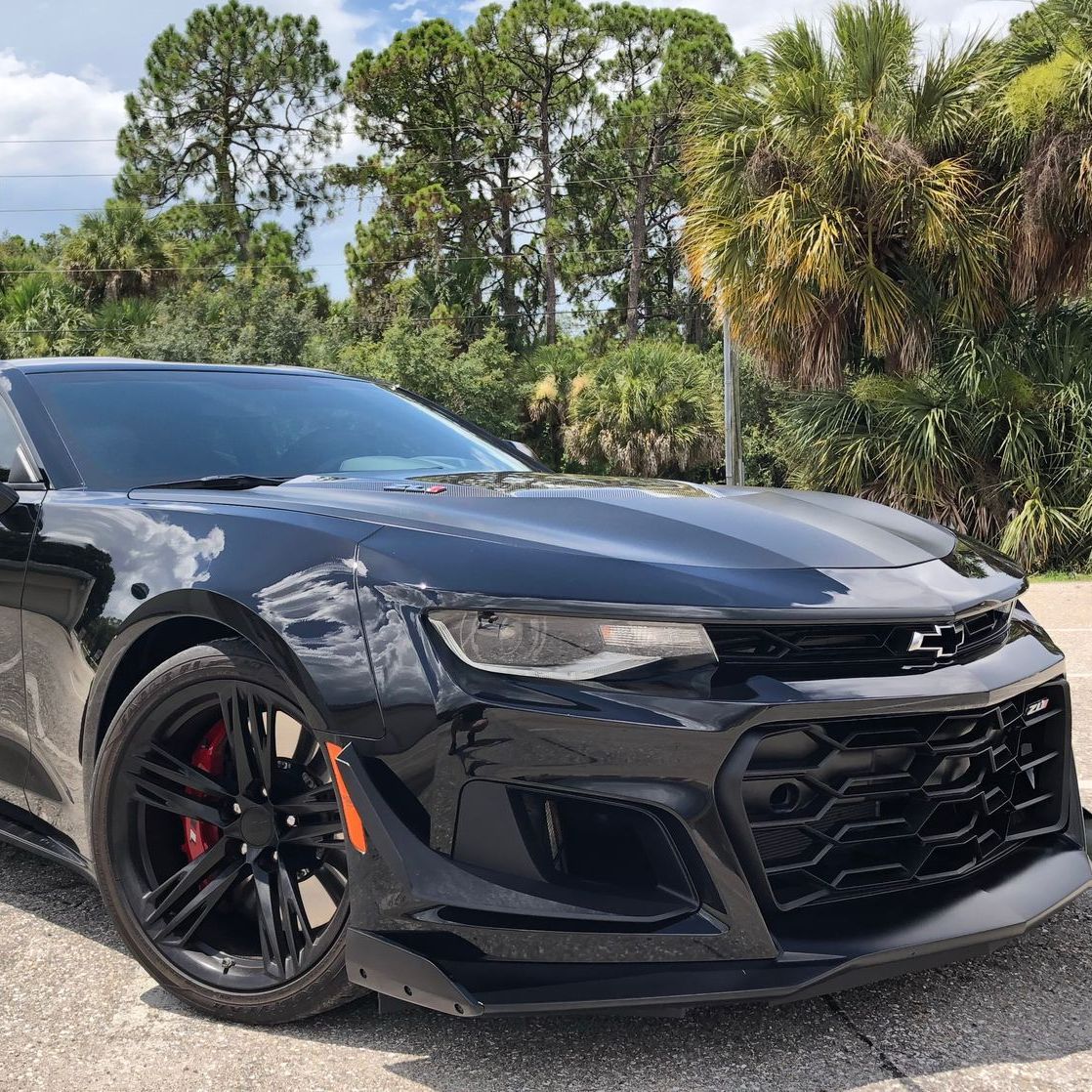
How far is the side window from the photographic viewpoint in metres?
2.93

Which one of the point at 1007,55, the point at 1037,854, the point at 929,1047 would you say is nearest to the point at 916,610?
the point at 1037,854

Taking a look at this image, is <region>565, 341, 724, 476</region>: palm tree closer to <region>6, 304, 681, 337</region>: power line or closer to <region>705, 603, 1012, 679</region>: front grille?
<region>6, 304, 681, 337</region>: power line

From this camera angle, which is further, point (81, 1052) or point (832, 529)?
point (832, 529)

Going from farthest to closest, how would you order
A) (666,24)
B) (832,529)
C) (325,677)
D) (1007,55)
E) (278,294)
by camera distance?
(666,24)
(278,294)
(1007,55)
(832,529)
(325,677)

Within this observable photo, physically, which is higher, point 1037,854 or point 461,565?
point 461,565

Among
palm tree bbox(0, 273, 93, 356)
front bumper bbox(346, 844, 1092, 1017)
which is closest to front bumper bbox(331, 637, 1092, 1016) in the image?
front bumper bbox(346, 844, 1092, 1017)

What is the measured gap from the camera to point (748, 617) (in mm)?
1969

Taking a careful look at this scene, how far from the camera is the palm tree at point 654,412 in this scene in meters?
27.6

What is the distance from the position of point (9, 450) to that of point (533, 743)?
185 centimetres

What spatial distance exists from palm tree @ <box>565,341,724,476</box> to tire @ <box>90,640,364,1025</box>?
83.5 feet

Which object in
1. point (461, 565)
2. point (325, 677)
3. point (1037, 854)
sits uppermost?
point (461, 565)

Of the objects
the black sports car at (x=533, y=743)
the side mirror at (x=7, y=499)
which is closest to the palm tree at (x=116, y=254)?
the side mirror at (x=7, y=499)

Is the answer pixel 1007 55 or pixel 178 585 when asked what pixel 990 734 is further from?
pixel 1007 55

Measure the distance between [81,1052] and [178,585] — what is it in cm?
90
